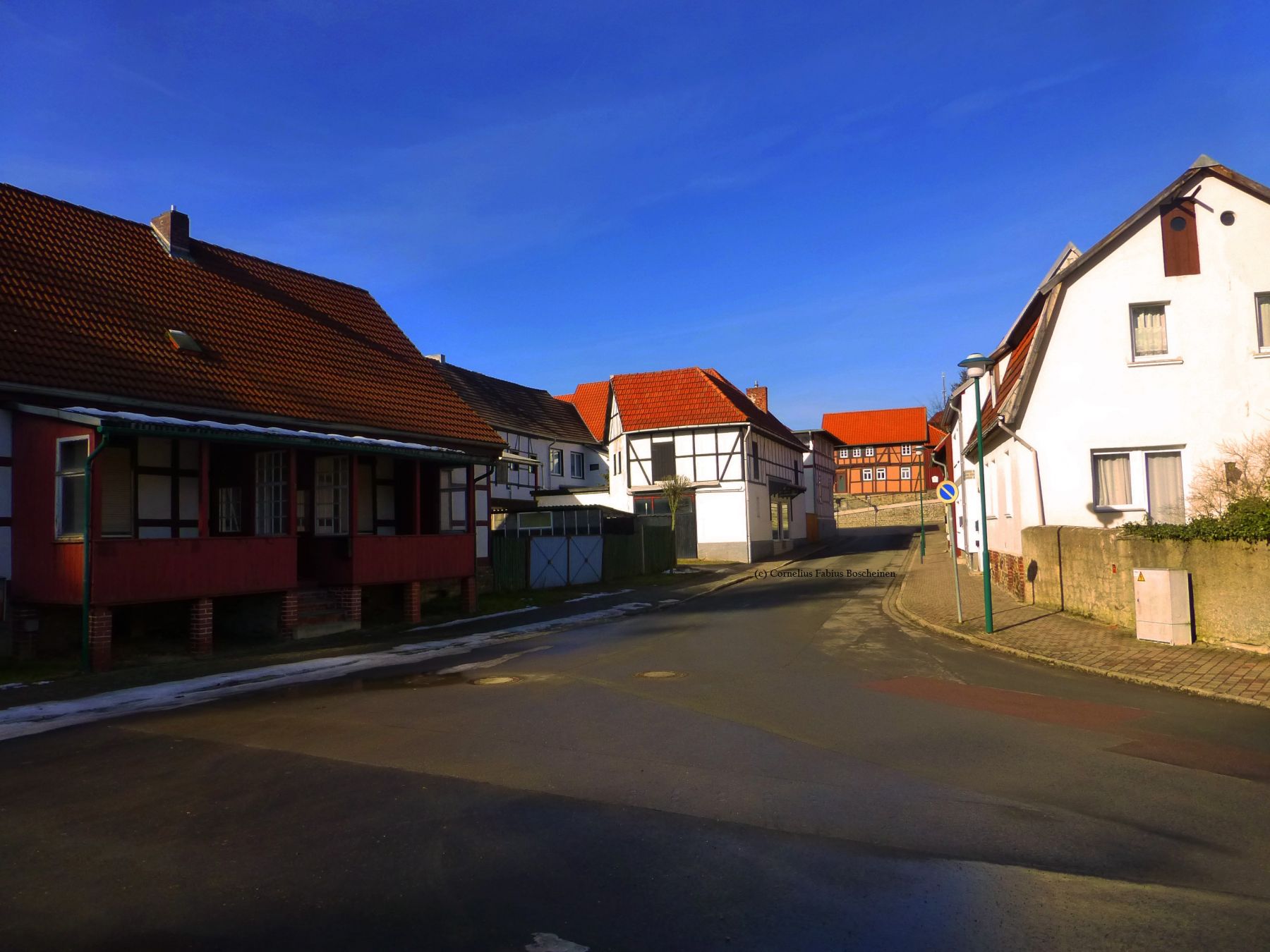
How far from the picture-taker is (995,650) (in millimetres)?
13602

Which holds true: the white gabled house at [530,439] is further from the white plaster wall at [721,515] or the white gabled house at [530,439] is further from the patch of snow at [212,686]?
the patch of snow at [212,686]

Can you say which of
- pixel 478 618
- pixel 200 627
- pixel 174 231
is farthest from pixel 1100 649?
pixel 174 231

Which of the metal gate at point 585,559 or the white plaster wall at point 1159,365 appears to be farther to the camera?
the metal gate at point 585,559

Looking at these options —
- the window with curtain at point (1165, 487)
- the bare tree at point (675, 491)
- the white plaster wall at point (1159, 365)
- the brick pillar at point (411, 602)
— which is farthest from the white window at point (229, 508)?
the bare tree at point (675, 491)

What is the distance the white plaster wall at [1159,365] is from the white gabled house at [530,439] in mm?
20995

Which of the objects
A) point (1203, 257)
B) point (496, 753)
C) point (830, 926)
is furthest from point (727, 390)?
point (830, 926)

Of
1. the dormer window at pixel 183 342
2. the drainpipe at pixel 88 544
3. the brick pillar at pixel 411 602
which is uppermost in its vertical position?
the dormer window at pixel 183 342

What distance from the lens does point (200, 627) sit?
49.6ft

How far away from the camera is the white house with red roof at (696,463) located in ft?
135

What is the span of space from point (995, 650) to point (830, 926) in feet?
33.7

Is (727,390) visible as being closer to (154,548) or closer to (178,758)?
(154,548)

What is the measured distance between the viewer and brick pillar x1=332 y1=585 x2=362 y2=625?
59.8ft

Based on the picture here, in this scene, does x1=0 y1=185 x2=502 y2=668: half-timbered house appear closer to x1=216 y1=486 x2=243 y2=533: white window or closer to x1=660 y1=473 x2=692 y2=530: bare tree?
x1=216 y1=486 x2=243 y2=533: white window

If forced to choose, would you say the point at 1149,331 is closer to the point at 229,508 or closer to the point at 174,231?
the point at 229,508
